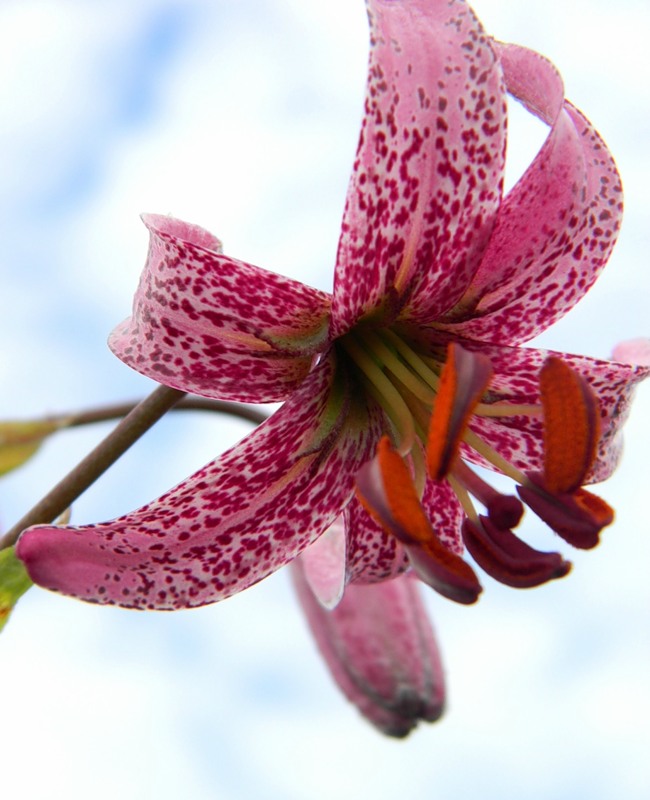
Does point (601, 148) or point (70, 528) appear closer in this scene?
point (70, 528)

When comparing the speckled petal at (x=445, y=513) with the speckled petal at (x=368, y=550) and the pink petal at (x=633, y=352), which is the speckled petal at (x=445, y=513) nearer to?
the speckled petal at (x=368, y=550)

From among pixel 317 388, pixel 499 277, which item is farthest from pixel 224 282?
pixel 499 277

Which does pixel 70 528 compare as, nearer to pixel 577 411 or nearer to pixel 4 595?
pixel 4 595

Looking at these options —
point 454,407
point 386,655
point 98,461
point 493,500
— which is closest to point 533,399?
point 493,500

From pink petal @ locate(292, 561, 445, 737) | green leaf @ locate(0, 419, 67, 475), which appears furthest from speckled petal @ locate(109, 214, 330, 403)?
pink petal @ locate(292, 561, 445, 737)

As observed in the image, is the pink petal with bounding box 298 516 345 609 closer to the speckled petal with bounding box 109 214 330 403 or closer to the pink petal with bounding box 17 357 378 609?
the pink petal with bounding box 17 357 378 609

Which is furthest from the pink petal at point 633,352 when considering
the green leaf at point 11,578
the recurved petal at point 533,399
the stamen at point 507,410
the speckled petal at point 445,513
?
the green leaf at point 11,578
